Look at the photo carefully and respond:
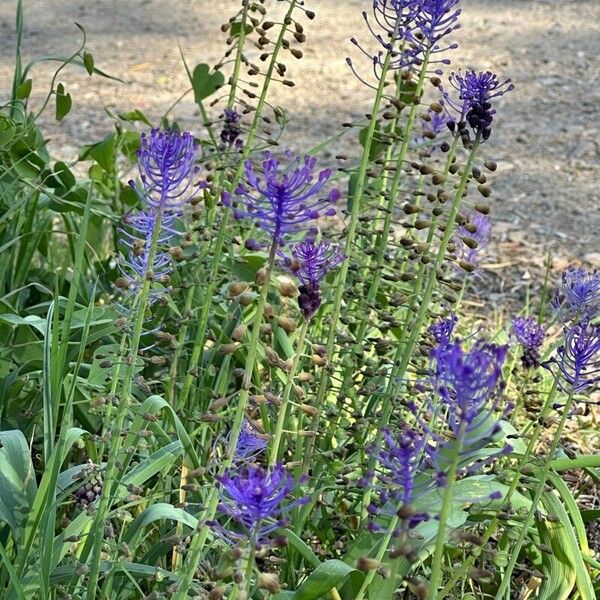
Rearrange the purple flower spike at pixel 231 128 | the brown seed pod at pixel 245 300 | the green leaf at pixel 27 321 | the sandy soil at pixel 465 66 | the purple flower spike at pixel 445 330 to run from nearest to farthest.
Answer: the brown seed pod at pixel 245 300 < the purple flower spike at pixel 445 330 < the green leaf at pixel 27 321 < the purple flower spike at pixel 231 128 < the sandy soil at pixel 465 66

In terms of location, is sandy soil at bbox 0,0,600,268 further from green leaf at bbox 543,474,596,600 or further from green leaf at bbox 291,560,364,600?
green leaf at bbox 291,560,364,600

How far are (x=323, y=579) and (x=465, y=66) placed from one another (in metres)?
5.07

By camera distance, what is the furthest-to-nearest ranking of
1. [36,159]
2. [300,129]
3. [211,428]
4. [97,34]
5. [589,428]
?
[97,34] → [300,129] → [589,428] → [36,159] → [211,428]

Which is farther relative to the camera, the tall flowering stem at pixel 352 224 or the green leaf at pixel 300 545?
the tall flowering stem at pixel 352 224

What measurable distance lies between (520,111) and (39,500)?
4.51 metres

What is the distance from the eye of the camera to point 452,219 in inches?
73.9

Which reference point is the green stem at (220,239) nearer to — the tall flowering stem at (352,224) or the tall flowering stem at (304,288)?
the tall flowering stem at (352,224)

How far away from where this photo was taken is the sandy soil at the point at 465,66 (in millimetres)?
4848

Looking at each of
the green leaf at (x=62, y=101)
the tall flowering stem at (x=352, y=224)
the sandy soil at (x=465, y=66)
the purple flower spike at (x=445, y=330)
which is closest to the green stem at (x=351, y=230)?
the tall flowering stem at (x=352, y=224)

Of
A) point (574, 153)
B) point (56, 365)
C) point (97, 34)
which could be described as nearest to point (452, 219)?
point (56, 365)

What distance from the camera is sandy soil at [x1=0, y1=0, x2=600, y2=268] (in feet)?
15.9

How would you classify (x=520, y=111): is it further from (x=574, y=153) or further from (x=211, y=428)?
(x=211, y=428)

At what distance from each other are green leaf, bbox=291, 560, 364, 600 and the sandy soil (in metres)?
2.60

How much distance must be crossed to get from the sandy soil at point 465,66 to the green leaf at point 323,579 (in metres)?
2.60
